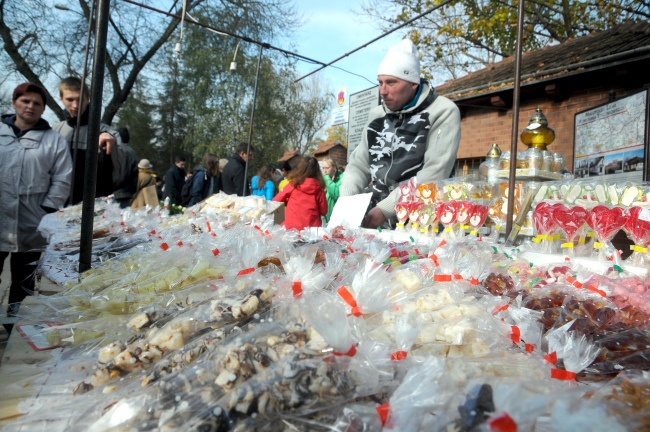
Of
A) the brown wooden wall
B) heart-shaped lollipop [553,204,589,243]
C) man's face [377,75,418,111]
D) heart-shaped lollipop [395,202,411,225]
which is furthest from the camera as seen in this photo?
the brown wooden wall

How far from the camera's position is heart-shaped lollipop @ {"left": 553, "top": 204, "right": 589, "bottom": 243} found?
1965 millimetres

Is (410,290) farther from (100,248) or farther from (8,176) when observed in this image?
(8,176)

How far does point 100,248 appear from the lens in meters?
2.64

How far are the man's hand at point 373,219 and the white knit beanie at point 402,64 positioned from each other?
87cm

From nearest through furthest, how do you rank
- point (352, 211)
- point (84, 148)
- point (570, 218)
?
point (570, 218)
point (352, 211)
point (84, 148)

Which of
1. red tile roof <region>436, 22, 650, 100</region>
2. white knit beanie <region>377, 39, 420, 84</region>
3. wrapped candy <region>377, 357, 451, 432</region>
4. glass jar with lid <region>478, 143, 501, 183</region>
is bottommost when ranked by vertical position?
wrapped candy <region>377, 357, 451, 432</region>

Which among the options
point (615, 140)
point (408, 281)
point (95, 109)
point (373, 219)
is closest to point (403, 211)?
point (373, 219)

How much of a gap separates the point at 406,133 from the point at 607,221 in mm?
1543

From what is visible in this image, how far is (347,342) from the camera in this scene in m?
0.90

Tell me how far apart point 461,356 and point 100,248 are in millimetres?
2206

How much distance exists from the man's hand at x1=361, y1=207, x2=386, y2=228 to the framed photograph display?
11.1 ft

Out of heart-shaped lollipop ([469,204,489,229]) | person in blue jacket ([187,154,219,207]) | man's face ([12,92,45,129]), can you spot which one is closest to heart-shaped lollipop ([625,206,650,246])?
heart-shaped lollipop ([469,204,489,229])

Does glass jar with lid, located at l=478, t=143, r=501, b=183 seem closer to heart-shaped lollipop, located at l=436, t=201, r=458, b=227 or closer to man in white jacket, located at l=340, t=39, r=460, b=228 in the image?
man in white jacket, located at l=340, t=39, r=460, b=228

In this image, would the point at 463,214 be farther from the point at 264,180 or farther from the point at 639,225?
the point at 264,180
